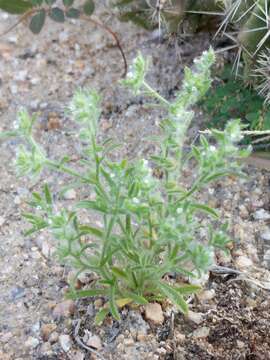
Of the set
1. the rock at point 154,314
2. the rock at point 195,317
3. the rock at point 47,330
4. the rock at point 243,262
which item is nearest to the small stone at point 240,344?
the rock at point 195,317

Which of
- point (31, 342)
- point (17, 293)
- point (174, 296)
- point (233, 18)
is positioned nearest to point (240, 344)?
point (174, 296)

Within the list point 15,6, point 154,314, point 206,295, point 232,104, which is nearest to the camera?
point 154,314

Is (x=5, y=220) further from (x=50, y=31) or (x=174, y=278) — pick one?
(x=50, y=31)

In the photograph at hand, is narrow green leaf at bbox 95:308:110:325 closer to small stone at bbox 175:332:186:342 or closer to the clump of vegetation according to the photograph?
small stone at bbox 175:332:186:342

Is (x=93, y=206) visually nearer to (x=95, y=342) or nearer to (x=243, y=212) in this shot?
(x=95, y=342)

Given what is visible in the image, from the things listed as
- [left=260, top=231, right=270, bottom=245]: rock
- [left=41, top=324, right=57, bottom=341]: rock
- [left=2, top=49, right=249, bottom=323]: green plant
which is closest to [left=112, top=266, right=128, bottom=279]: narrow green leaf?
[left=2, top=49, right=249, bottom=323]: green plant

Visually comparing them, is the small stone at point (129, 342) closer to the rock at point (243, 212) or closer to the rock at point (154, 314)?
the rock at point (154, 314)

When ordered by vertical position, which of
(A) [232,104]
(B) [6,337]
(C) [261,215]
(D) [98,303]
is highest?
(A) [232,104]

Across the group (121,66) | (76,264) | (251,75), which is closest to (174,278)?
(76,264)

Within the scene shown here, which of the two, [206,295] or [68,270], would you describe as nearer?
[206,295]
